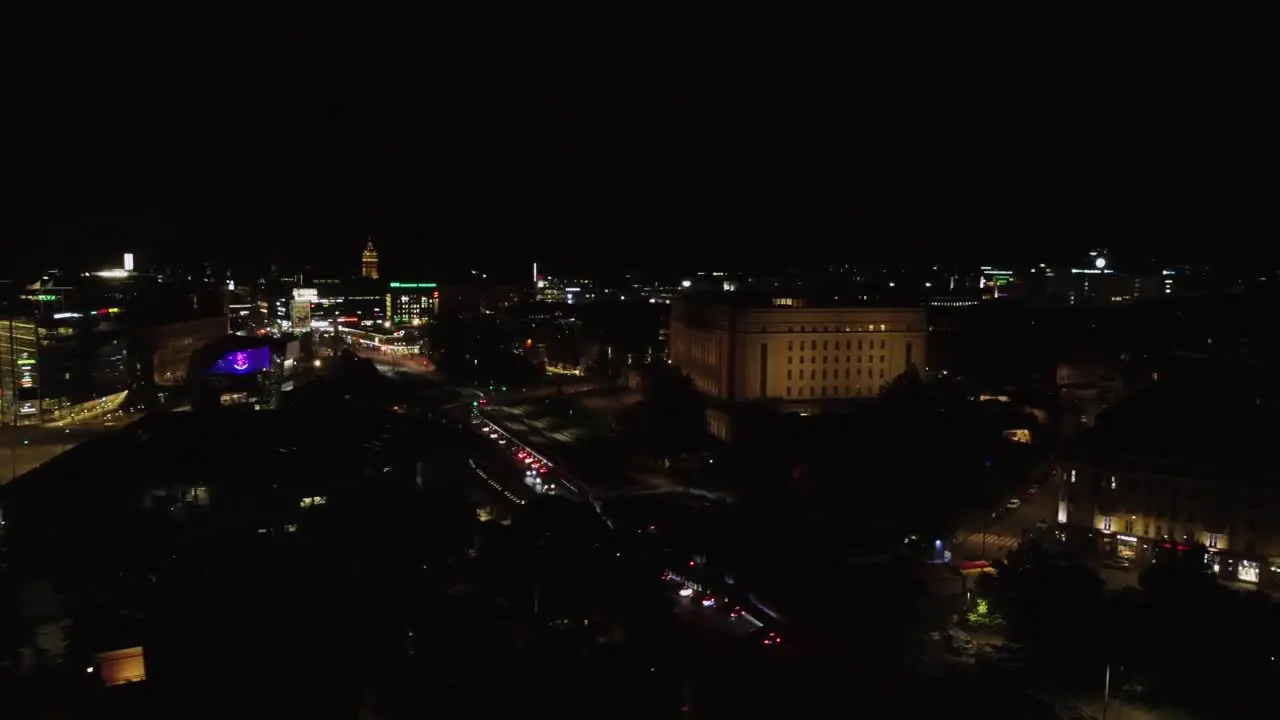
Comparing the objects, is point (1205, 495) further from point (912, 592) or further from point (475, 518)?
point (475, 518)

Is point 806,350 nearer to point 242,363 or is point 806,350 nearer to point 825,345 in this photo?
point 825,345

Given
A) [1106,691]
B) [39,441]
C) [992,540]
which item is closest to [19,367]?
[39,441]

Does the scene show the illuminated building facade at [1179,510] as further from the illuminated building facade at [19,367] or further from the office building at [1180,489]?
the illuminated building facade at [19,367]

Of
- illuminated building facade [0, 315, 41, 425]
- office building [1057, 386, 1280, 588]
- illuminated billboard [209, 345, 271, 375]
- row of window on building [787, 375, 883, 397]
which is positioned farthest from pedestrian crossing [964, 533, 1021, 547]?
illuminated building facade [0, 315, 41, 425]

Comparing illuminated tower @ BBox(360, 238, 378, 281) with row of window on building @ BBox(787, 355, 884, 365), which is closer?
row of window on building @ BBox(787, 355, 884, 365)

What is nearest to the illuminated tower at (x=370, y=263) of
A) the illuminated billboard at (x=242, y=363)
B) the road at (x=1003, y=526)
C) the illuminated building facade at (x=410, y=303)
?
the illuminated building facade at (x=410, y=303)

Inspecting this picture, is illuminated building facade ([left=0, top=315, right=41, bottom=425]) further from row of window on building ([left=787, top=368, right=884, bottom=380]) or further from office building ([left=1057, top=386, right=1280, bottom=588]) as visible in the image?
office building ([left=1057, top=386, right=1280, bottom=588])
